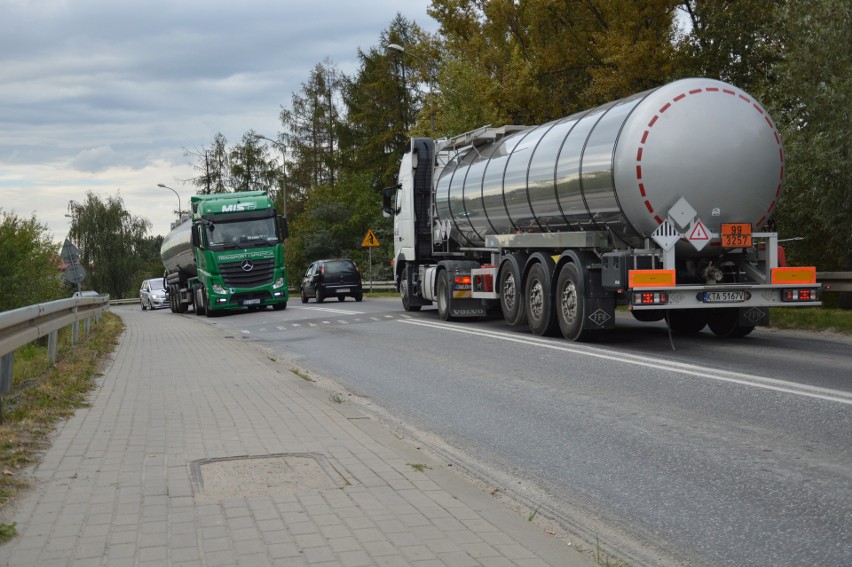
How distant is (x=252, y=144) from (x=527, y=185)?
235 feet

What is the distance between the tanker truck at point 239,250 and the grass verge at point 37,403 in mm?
13161

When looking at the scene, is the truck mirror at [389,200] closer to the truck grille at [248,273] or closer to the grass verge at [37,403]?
the truck grille at [248,273]

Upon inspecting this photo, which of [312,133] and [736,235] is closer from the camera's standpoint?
[736,235]

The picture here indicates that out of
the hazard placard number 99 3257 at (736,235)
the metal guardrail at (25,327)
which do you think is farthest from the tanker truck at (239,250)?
the hazard placard number 99 3257 at (736,235)

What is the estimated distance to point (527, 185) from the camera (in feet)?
50.8

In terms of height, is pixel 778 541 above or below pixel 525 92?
below

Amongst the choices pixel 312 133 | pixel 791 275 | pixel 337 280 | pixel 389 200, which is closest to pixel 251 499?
pixel 791 275

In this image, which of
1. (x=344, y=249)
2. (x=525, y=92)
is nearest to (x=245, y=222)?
(x=525, y=92)

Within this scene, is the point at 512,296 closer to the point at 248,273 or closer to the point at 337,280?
the point at 248,273

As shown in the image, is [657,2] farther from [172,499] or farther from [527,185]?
[172,499]

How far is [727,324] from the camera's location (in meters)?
14.3

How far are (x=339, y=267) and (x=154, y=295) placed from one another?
18.0 m

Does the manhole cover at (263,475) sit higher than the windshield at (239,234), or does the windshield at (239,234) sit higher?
the windshield at (239,234)

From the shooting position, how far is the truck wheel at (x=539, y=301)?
581 inches
